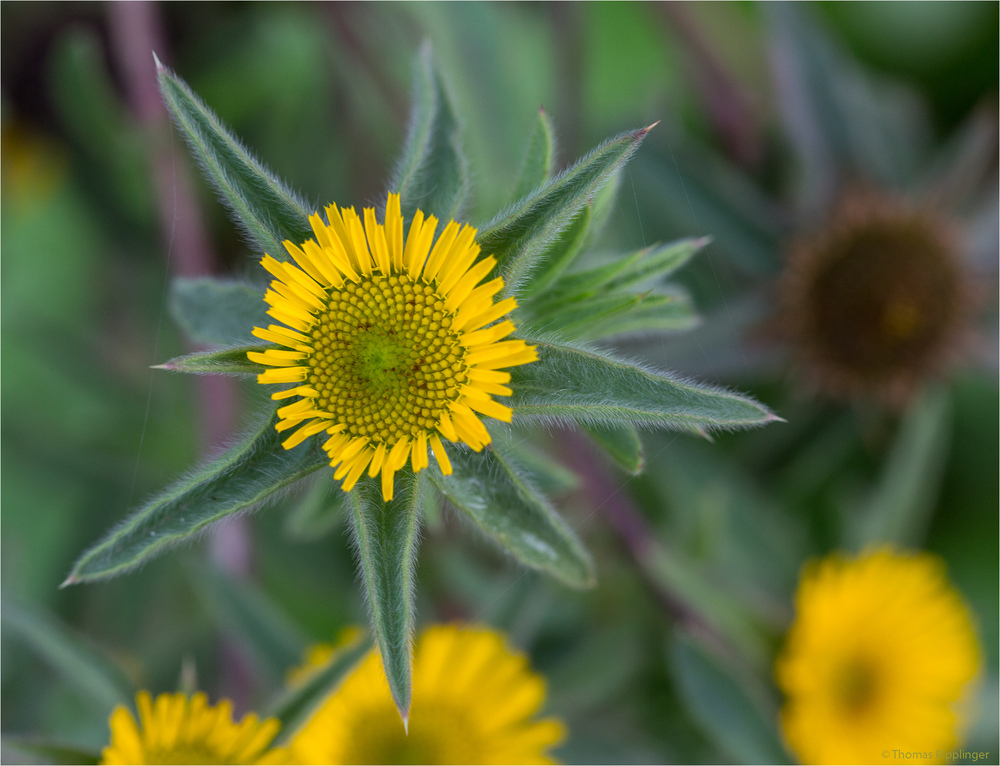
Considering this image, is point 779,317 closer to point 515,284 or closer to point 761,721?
point 761,721

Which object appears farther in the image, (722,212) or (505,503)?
(722,212)

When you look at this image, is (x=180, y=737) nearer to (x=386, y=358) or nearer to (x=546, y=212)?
(x=386, y=358)

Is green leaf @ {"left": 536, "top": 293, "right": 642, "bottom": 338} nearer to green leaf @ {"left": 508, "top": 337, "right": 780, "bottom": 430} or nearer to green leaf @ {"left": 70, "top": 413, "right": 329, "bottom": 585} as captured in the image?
green leaf @ {"left": 508, "top": 337, "right": 780, "bottom": 430}

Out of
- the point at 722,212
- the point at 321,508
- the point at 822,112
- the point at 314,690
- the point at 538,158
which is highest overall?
the point at 822,112

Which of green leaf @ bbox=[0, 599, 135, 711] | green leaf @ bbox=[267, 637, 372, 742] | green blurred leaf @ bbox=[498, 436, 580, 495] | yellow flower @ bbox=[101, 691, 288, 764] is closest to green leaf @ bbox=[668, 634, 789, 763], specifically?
green blurred leaf @ bbox=[498, 436, 580, 495]

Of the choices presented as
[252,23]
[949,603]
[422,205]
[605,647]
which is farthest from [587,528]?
[252,23]

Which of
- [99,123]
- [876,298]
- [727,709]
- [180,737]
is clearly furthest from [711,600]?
[99,123]
